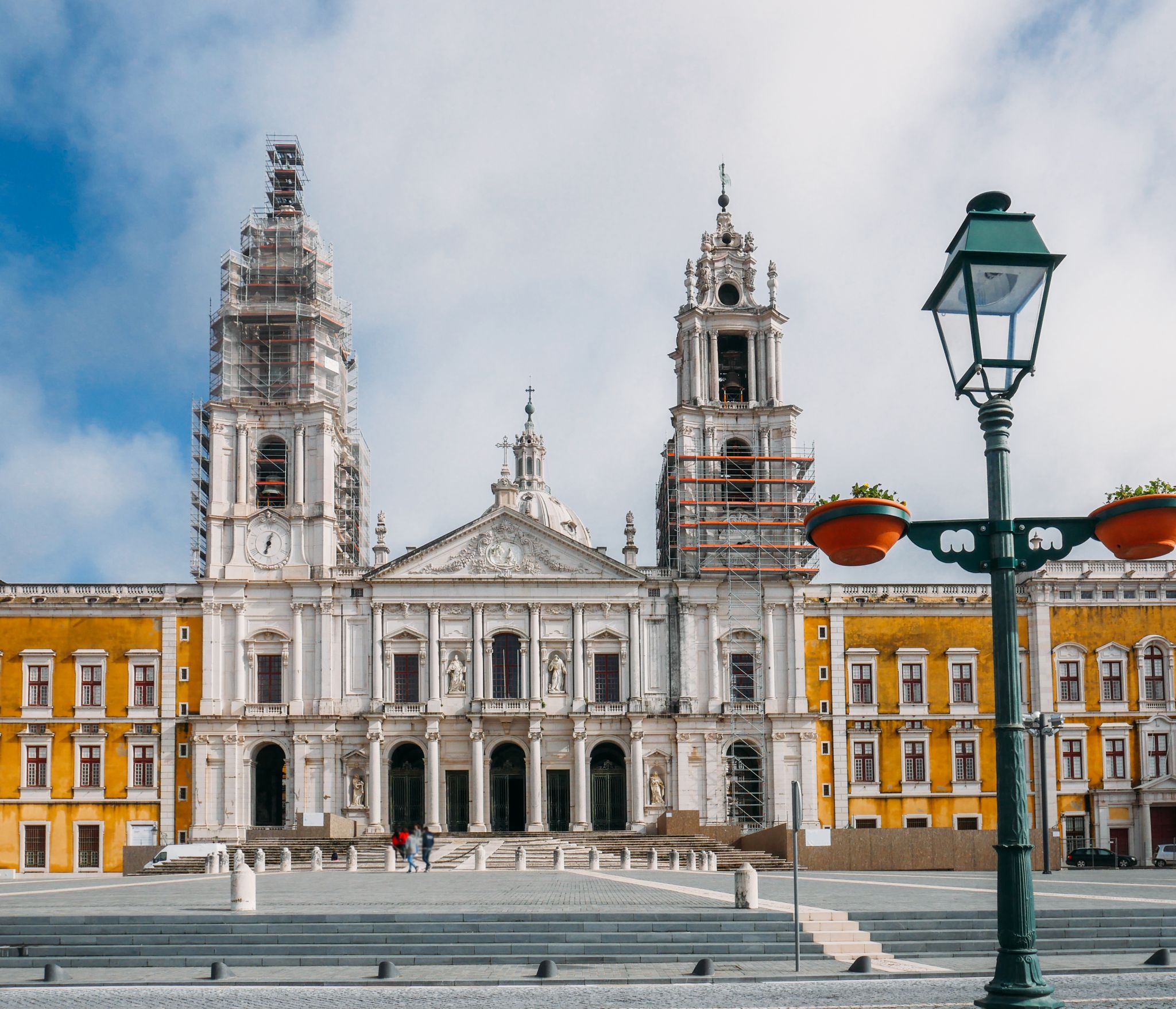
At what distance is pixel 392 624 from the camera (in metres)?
58.4

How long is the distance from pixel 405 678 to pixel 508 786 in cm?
609

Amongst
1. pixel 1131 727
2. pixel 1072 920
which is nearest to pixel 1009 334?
pixel 1072 920

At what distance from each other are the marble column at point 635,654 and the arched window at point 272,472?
1562cm

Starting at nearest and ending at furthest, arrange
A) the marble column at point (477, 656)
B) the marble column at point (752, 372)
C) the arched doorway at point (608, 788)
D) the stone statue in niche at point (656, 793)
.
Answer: the stone statue in niche at point (656, 793)
the marble column at point (477, 656)
the arched doorway at point (608, 788)
the marble column at point (752, 372)

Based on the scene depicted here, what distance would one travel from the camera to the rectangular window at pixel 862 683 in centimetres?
5891

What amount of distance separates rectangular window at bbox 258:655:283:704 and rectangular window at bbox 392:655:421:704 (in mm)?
4680

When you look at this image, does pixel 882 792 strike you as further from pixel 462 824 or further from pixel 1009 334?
pixel 1009 334

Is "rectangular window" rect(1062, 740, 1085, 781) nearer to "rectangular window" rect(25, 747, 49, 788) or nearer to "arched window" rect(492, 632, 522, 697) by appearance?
"arched window" rect(492, 632, 522, 697)

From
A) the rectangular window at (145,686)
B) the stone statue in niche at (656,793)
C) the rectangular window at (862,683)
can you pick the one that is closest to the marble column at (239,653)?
the rectangular window at (145,686)

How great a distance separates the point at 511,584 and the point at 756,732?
458 inches

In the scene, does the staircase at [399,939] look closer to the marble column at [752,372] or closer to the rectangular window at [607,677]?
the rectangular window at [607,677]

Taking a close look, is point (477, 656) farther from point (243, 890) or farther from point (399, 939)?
point (399, 939)

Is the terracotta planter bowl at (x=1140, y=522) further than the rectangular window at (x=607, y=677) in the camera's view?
No

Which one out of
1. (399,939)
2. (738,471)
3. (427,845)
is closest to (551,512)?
(738,471)
